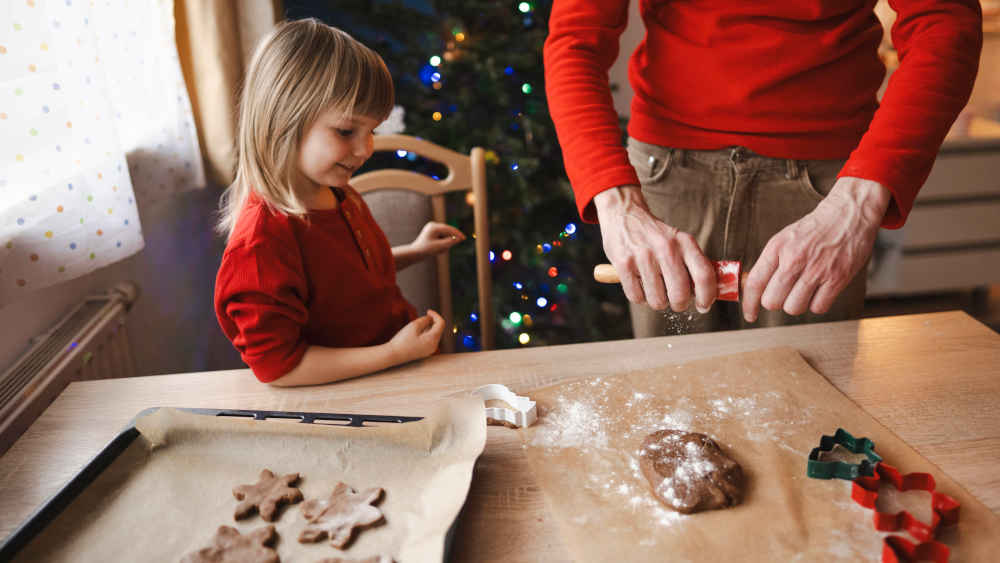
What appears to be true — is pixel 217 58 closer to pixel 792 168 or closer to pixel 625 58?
pixel 792 168

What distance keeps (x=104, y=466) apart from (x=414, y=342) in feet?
1.46

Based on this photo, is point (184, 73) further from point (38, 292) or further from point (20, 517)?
point (20, 517)

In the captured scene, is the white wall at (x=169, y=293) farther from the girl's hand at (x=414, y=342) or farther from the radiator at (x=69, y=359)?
the girl's hand at (x=414, y=342)

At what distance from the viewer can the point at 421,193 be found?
1688 millimetres

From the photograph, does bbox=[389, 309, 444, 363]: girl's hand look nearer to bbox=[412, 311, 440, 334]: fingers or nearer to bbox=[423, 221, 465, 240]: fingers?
bbox=[412, 311, 440, 334]: fingers

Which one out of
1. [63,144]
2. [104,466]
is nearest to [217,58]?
[63,144]

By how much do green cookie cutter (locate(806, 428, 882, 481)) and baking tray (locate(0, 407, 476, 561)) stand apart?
426mm

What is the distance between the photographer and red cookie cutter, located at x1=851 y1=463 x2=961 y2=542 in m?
0.66

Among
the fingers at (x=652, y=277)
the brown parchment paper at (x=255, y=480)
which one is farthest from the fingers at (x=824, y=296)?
the brown parchment paper at (x=255, y=480)

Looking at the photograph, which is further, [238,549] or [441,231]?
[441,231]

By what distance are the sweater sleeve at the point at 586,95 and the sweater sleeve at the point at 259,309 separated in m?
0.50

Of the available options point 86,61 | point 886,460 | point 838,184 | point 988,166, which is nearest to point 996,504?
point 886,460

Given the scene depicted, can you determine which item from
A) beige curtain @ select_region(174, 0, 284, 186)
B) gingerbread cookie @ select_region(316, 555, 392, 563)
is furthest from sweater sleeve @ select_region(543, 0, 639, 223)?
beige curtain @ select_region(174, 0, 284, 186)

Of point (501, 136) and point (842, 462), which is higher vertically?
point (501, 136)
